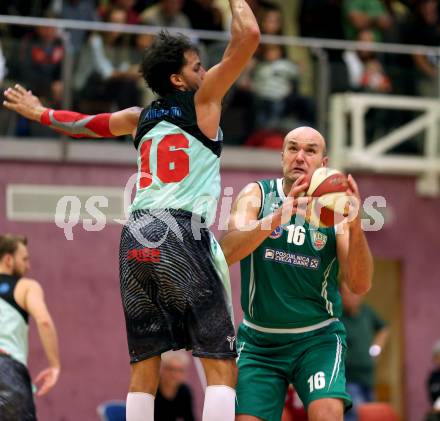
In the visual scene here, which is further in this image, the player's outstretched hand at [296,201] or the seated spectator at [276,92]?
the seated spectator at [276,92]

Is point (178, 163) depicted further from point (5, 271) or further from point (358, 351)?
point (358, 351)

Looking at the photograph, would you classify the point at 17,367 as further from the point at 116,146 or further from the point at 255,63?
the point at 255,63

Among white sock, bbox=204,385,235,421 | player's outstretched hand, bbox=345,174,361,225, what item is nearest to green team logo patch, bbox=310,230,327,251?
player's outstretched hand, bbox=345,174,361,225

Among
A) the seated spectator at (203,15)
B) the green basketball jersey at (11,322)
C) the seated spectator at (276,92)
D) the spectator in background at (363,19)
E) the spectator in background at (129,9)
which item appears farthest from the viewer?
the spectator in background at (363,19)

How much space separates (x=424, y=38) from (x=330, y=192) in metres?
8.99

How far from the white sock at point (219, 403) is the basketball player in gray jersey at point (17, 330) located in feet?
8.82

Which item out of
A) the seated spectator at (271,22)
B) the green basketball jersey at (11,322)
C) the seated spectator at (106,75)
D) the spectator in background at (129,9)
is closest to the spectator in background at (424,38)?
the seated spectator at (271,22)

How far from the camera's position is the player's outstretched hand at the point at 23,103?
700cm

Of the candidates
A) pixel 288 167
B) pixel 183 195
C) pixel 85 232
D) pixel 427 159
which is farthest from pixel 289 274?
pixel 427 159

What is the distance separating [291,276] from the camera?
22.9ft

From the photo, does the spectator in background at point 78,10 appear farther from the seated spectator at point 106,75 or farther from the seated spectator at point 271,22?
the seated spectator at point 271,22

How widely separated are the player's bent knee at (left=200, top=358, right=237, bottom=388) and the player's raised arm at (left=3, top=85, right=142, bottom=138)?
155cm

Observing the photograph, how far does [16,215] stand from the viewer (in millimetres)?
Answer: 12852

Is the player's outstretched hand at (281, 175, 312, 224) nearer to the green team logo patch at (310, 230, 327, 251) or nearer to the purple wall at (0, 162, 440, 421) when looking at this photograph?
the green team logo patch at (310, 230, 327, 251)
